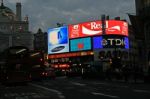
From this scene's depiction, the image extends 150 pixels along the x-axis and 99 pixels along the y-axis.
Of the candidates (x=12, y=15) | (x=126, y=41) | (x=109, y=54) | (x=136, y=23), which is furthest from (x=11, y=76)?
(x=12, y=15)

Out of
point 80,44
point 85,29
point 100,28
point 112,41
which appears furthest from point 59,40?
point 112,41

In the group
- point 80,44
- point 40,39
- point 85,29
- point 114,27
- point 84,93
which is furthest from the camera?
point 40,39

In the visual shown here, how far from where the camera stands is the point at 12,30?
18750 cm

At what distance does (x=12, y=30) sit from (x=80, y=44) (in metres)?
80.2

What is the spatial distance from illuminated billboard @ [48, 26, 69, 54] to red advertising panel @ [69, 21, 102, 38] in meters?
1.98

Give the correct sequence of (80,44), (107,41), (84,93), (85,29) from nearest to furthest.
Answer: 1. (84,93)
2. (107,41)
3. (85,29)
4. (80,44)

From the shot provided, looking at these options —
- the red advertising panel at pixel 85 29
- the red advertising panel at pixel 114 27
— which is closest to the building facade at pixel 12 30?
the red advertising panel at pixel 85 29

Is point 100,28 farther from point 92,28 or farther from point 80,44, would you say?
point 80,44

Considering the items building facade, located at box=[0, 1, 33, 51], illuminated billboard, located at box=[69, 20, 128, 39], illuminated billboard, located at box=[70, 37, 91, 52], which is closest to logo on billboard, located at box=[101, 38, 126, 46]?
illuminated billboard, located at box=[69, 20, 128, 39]

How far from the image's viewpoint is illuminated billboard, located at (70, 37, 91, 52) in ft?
363

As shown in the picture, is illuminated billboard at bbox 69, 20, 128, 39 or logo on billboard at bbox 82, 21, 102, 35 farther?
logo on billboard at bbox 82, 21, 102, 35

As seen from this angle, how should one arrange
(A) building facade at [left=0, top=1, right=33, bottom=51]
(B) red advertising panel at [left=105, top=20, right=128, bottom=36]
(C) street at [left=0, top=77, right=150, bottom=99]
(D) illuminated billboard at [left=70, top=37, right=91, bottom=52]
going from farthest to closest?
(A) building facade at [left=0, top=1, right=33, bottom=51] → (D) illuminated billboard at [left=70, top=37, right=91, bottom=52] → (B) red advertising panel at [left=105, top=20, right=128, bottom=36] → (C) street at [left=0, top=77, right=150, bottom=99]

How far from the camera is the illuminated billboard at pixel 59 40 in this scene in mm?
117500

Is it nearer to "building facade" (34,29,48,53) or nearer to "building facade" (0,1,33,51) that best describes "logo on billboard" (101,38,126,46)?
"building facade" (34,29,48,53)
